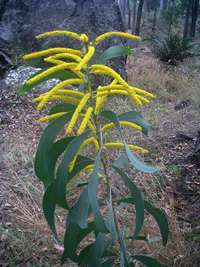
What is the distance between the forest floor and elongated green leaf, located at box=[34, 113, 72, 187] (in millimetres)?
1072

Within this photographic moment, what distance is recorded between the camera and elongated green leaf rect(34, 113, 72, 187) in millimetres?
1498

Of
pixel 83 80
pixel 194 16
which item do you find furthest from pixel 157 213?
pixel 194 16

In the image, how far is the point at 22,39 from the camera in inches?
259

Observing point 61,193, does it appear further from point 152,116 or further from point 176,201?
point 152,116

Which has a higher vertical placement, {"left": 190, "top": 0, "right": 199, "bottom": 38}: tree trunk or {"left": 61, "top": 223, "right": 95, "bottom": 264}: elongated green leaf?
{"left": 61, "top": 223, "right": 95, "bottom": 264}: elongated green leaf

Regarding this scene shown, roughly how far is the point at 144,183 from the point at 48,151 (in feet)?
5.04

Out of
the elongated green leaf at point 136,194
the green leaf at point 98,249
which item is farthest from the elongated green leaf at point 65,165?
the green leaf at point 98,249

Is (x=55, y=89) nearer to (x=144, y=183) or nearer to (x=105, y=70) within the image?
(x=105, y=70)

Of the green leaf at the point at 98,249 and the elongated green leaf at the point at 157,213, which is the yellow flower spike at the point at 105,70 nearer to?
the elongated green leaf at the point at 157,213

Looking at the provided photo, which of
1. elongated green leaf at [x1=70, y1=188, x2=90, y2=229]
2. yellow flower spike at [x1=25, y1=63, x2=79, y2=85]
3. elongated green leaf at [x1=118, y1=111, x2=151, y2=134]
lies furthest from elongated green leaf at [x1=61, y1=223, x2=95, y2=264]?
yellow flower spike at [x1=25, y1=63, x2=79, y2=85]

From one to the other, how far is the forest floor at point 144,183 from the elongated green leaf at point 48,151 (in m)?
1.07

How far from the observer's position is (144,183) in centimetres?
294

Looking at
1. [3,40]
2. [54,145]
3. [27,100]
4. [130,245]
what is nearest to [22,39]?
[3,40]

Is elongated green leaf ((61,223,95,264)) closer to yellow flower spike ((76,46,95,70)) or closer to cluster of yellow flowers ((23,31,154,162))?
cluster of yellow flowers ((23,31,154,162))
